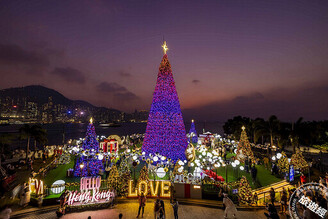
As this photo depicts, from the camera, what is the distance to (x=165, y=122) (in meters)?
16.5

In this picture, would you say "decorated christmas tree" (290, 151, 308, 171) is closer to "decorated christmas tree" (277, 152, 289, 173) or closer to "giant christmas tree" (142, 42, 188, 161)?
"decorated christmas tree" (277, 152, 289, 173)

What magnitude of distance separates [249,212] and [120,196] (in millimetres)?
8167

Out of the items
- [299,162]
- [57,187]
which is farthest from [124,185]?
[299,162]

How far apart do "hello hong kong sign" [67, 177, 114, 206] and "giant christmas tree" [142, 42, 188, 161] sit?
7109 mm

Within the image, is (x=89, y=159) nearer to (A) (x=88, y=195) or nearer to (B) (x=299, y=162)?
(A) (x=88, y=195)

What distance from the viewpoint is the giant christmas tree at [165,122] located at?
16.3m

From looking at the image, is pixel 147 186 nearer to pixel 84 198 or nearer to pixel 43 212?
pixel 84 198

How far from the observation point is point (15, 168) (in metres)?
17.1

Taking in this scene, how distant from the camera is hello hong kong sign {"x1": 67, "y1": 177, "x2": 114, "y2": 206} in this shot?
9449 mm

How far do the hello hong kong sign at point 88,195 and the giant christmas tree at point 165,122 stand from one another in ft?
23.3

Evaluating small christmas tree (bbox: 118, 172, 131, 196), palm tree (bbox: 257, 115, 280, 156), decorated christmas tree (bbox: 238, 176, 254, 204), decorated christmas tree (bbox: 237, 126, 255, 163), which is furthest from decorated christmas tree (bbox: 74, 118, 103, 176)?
palm tree (bbox: 257, 115, 280, 156)

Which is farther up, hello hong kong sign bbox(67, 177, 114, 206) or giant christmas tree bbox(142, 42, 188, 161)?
giant christmas tree bbox(142, 42, 188, 161)

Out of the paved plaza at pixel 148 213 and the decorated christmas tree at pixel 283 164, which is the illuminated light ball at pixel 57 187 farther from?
the decorated christmas tree at pixel 283 164

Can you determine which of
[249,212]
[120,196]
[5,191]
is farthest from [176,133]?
[5,191]
